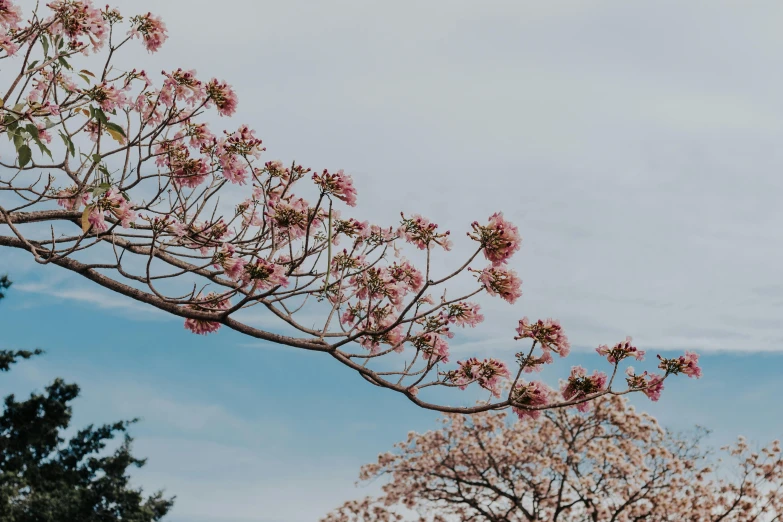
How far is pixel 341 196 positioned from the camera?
3.92 m

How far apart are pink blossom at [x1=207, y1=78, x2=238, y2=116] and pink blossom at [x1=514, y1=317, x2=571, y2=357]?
2574 millimetres

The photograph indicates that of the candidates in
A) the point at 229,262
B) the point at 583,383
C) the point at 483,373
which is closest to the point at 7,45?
the point at 229,262

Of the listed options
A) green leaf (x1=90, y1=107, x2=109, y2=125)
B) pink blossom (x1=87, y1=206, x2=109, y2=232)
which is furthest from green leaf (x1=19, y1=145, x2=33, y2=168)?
pink blossom (x1=87, y1=206, x2=109, y2=232)

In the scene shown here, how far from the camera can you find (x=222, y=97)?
4.95 m

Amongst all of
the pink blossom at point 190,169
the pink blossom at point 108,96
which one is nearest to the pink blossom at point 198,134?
the pink blossom at point 190,169

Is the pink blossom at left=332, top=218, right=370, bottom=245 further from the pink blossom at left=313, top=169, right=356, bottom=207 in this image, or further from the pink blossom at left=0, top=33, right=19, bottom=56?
the pink blossom at left=0, top=33, right=19, bottom=56

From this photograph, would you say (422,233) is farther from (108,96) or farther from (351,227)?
(108,96)

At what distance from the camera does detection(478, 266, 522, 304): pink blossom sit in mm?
4176

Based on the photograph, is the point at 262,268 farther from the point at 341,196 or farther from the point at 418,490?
the point at 418,490

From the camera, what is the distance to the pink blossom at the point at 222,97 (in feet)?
16.2

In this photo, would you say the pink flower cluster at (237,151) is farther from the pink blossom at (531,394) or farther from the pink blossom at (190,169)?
the pink blossom at (531,394)

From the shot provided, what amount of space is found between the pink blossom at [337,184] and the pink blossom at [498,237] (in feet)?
2.37


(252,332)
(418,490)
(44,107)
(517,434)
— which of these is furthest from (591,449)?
(44,107)

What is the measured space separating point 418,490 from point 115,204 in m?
11.6
